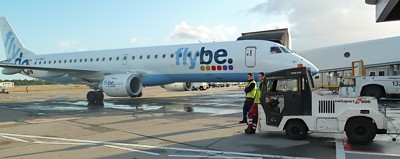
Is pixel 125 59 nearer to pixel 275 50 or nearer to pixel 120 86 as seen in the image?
pixel 120 86

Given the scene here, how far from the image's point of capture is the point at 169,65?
1811cm

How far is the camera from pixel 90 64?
21344 mm

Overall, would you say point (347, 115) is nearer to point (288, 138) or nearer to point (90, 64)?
point (288, 138)

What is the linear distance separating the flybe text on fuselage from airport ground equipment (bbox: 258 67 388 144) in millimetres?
8863

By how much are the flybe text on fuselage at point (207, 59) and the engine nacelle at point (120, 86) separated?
270 centimetres

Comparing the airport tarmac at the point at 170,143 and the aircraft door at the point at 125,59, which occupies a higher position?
the aircraft door at the point at 125,59

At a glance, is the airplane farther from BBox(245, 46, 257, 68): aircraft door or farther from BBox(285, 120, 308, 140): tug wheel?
BBox(285, 120, 308, 140): tug wheel

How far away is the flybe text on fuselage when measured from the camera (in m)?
16.5

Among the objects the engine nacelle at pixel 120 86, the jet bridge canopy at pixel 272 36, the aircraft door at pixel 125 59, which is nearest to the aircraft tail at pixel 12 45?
the aircraft door at pixel 125 59

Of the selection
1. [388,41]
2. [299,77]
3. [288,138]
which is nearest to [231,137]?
[288,138]

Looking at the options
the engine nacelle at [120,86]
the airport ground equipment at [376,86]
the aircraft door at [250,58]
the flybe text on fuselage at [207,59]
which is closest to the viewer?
the aircraft door at [250,58]

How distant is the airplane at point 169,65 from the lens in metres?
15.9

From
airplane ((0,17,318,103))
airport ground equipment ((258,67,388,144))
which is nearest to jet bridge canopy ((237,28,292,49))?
airplane ((0,17,318,103))

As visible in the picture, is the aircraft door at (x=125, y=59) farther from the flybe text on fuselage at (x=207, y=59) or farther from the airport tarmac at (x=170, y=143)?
the airport tarmac at (x=170, y=143)
